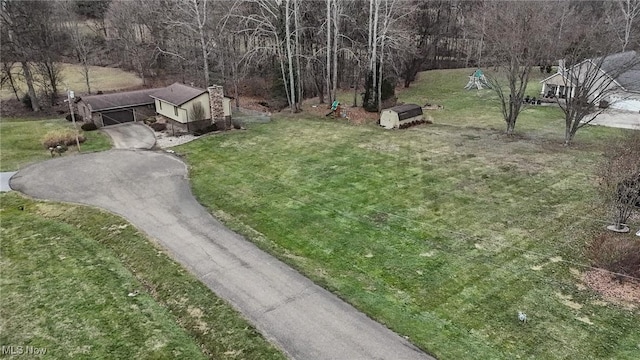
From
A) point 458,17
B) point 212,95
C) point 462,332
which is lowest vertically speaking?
point 462,332

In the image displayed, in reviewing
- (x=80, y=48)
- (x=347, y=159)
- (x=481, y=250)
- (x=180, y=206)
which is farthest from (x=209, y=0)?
(x=481, y=250)

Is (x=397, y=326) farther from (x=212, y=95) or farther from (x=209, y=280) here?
(x=212, y=95)

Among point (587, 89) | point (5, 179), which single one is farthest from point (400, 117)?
point (5, 179)

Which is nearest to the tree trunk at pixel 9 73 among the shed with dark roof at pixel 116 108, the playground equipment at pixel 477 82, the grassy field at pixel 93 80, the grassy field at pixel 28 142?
the grassy field at pixel 93 80

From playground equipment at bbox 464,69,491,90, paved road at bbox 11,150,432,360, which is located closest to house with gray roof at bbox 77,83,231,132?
paved road at bbox 11,150,432,360

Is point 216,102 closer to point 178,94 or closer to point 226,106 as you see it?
point 226,106

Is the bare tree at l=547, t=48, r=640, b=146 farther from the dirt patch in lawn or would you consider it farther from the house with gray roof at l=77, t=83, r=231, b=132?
the house with gray roof at l=77, t=83, r=231, b=132
